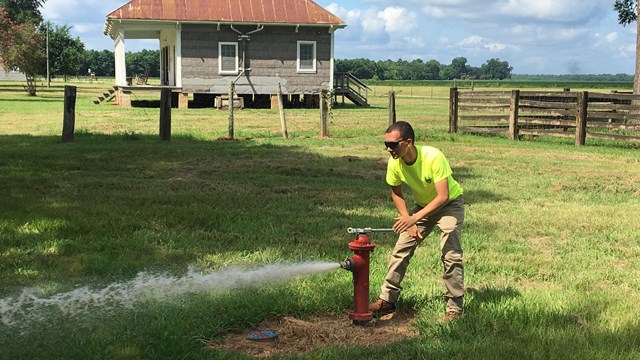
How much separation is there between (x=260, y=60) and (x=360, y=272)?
2964cm

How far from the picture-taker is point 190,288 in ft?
16.7

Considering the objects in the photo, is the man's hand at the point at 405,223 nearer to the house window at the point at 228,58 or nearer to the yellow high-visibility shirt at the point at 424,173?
the yellow high-visibility shirt at the point at 424,173

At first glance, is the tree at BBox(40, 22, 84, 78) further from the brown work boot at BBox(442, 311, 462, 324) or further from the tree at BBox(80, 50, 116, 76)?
the tree at BBox(80, 50, 116, 76)

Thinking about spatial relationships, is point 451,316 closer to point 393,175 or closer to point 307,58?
point 393,175

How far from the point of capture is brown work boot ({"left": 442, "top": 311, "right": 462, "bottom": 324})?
178 inches

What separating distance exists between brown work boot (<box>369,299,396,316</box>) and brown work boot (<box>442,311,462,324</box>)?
446mm

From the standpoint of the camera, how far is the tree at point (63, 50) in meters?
68.2

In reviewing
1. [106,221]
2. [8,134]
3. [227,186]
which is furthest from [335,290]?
[8,134]

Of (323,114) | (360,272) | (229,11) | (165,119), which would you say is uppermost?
(229,11)

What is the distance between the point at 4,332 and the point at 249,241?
272cm

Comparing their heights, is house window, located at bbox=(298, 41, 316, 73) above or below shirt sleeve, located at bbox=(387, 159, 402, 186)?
above

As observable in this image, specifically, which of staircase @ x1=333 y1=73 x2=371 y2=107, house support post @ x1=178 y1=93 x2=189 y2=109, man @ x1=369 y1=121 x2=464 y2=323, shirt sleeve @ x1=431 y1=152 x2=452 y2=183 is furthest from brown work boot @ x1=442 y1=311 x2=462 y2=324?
staircase @ x1=333 y1=73 x2=371 y2=107

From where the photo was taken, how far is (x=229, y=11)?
108ft

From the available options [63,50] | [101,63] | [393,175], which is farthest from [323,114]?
[101,63]
